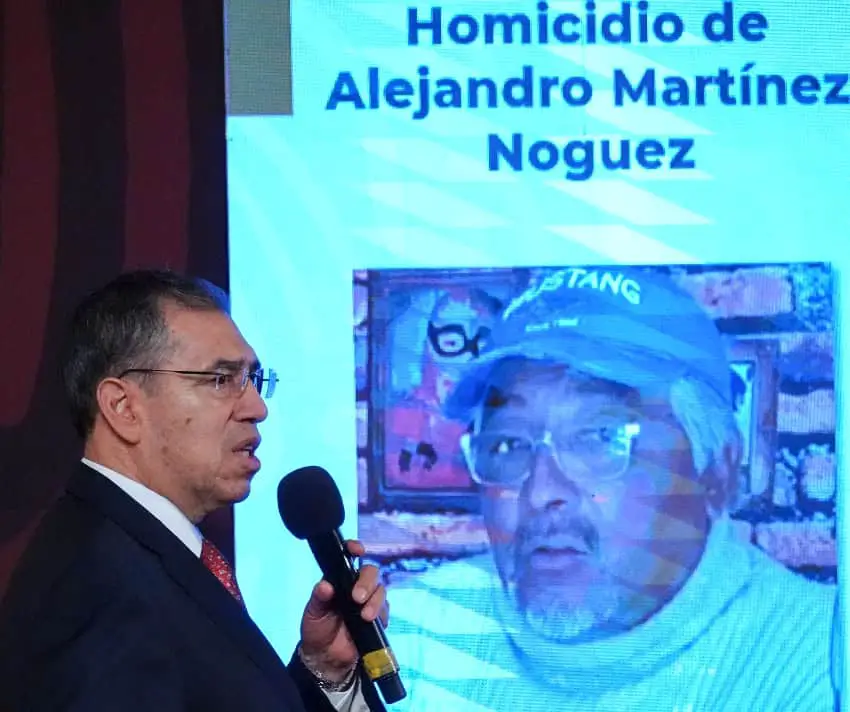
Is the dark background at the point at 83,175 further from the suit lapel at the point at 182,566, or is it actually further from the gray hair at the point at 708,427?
the suit lapel at the point at 182,566

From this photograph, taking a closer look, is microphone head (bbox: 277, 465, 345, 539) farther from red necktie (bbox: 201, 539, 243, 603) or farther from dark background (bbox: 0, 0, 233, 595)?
dark background (bbox: 0, 0, 233, 595)

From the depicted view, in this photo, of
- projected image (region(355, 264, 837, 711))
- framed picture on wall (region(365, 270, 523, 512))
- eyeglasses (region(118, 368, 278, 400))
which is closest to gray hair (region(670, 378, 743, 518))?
projected image (region(355, 264, 837, 711))

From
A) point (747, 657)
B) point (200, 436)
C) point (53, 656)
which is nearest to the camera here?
point (53, 656)

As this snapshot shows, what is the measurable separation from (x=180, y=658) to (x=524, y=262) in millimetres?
1401

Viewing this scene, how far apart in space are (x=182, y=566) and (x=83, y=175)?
4.99 feet

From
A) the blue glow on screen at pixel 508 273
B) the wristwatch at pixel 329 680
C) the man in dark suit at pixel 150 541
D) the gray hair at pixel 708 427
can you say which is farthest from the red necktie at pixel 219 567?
the gray hair at pixel 708 427

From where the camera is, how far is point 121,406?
154 cm

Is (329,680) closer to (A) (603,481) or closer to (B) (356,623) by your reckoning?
(B) (356,623)

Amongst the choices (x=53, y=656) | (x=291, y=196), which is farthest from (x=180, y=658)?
(x=291, y=196)

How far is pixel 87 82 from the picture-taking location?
8.87 ft

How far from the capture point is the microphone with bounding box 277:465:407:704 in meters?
1.51

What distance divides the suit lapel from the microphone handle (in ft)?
0.36

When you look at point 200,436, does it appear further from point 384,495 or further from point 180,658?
point 384,495

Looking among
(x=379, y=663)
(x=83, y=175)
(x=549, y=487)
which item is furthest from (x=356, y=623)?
(x=83, y=175)
